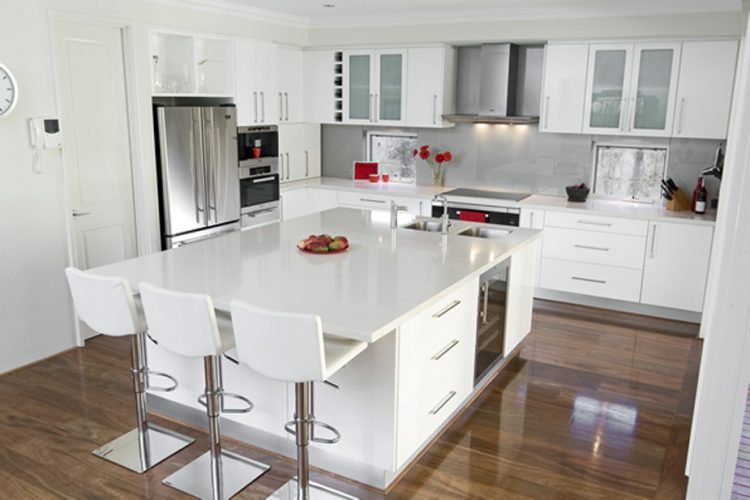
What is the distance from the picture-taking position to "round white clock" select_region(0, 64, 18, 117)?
12.4ft

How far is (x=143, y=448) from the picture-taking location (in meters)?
3.20

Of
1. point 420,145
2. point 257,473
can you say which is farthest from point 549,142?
point 257,473

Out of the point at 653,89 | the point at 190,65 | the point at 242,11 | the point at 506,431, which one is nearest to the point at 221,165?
the point at 190,65

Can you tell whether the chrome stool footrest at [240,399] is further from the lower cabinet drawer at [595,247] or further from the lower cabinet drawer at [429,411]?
the lower cabinet drawer at [595,247]

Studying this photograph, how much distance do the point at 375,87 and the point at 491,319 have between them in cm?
342

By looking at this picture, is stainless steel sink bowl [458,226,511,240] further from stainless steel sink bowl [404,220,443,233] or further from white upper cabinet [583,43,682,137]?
white upper cabinet [583,43,682,137]

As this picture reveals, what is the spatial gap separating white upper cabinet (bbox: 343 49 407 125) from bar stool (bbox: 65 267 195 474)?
3.83m

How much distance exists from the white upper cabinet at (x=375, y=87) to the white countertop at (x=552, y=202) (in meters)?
0.69

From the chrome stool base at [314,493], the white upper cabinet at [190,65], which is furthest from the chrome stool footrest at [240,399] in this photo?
the white upper cabinet at [190,65]

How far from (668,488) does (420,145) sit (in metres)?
4.49

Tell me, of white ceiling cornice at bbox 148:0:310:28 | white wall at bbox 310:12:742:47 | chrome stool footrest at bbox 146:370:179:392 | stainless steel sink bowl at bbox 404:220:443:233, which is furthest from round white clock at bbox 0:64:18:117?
white wall at bbox 310:12:742:47

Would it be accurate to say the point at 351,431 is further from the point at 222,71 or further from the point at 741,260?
the point at 222,71

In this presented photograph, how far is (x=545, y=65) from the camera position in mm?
5551

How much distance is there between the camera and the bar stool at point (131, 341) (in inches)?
108
